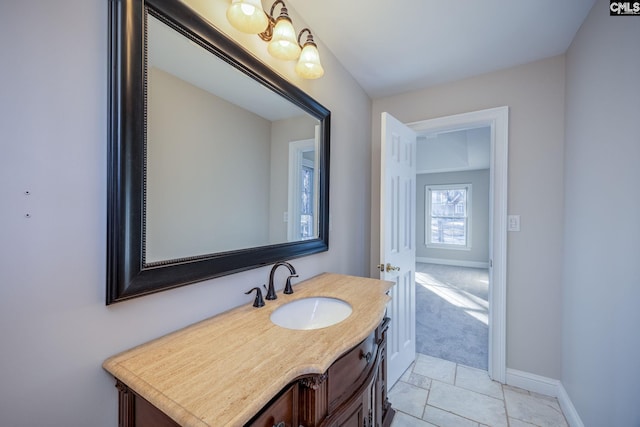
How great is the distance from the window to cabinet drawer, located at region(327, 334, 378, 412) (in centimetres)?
634

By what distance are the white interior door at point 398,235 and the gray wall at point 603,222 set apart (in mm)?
1019

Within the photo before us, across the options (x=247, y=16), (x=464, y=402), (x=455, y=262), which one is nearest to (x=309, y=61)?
(x=247, y=16)

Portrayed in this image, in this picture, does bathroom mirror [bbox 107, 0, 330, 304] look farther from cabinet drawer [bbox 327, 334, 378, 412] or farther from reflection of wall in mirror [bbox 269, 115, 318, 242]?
cabinet drawer [bbox 327, 334, 378, 412]

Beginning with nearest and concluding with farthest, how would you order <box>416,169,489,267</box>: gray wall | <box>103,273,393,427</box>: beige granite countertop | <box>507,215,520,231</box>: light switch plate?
1. <box>103,273,393,427</box>: beige granite countertop
2. <box>507,215,520,231</box>: light switch plate
3. <box>416,169,489,267</box>: gray wall

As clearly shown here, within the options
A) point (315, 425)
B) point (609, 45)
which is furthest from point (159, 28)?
point (609, 45)

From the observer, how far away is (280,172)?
1.36 metres

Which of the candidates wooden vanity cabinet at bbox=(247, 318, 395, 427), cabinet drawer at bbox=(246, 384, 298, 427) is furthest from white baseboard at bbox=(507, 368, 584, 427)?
cabinet drawer at bbox=(246, 384, 298, 427)

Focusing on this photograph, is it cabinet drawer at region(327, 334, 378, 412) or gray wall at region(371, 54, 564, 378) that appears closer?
cabinet drawer at region(327, 334, 378, 412)

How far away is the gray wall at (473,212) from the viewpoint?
239 inches

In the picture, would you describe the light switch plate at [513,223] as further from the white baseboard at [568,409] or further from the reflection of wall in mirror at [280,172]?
the reflection of wall in mirror at [280,172]

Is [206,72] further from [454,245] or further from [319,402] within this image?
[454,245]

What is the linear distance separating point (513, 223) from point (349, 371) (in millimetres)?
1830

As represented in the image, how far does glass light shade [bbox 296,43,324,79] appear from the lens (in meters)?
1.30

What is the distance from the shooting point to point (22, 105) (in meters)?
0.58
